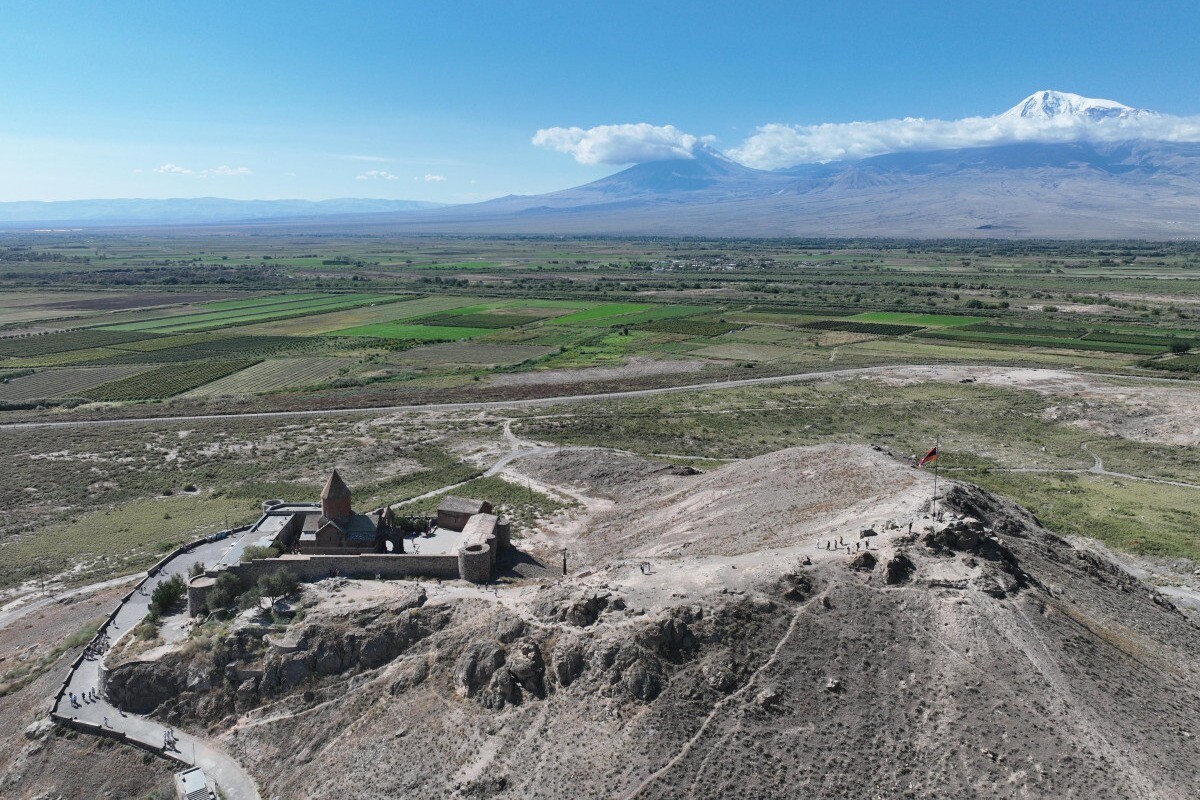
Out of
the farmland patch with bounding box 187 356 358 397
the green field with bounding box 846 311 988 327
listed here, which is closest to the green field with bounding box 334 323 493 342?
the farmland patch with bounding box 187 356 358 397

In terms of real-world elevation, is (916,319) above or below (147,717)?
above

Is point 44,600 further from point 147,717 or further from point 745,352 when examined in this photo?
point 745,352

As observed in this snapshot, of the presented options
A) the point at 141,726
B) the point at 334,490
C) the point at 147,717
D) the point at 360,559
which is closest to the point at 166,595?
the point at 147,717

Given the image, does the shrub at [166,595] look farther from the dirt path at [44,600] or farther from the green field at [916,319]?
the green field at [916,319]

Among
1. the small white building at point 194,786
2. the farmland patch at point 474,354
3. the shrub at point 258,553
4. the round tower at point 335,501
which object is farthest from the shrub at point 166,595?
the farmland patch at point 474,354

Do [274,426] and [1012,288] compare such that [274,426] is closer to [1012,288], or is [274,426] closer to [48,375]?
[48,375]

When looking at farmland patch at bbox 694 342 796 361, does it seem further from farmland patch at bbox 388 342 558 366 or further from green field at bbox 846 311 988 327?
green field at bbox 846 311 988 327
